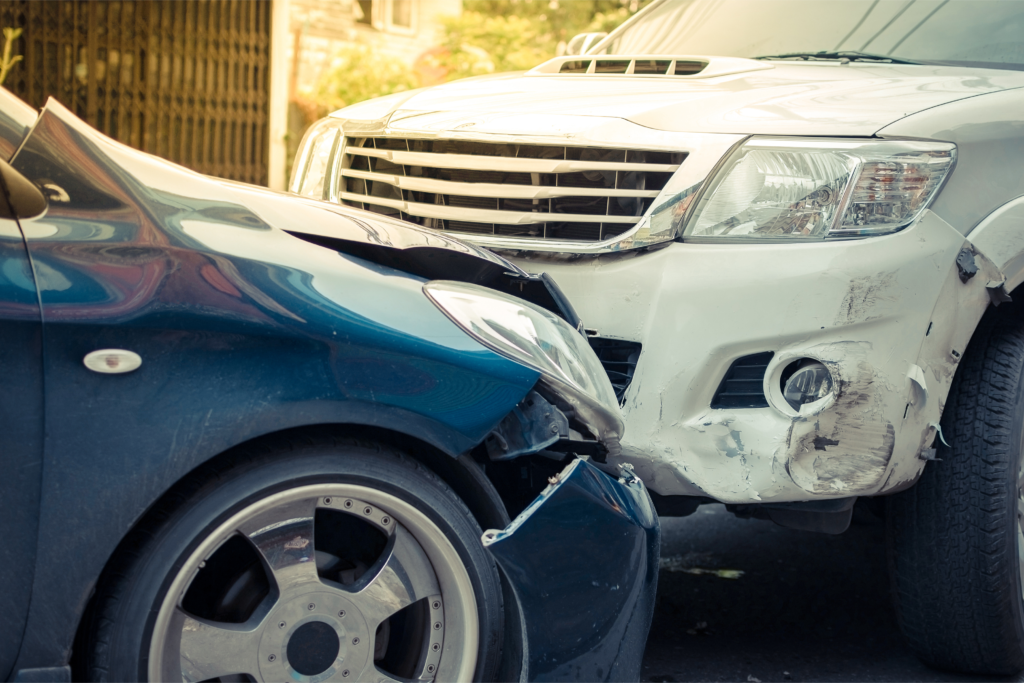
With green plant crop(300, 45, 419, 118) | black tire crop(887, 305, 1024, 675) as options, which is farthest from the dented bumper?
green plant crop(300, 45, 419, 118)

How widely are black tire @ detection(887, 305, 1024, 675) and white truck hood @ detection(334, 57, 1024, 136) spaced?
Answer: 0.68 metres

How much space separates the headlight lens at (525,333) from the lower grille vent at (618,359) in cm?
30

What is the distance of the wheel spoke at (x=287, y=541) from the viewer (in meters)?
1.85

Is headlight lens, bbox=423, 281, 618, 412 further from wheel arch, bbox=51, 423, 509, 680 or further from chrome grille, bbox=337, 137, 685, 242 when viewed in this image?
chrome grille, bbox=337, 137, 685, 242

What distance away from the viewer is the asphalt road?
9.42ft

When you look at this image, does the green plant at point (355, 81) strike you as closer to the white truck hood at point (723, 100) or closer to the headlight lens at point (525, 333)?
the white truck hood at point (723, 100)

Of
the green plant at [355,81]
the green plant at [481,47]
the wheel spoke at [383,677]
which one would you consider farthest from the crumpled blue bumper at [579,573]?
the green plant at [481,47]

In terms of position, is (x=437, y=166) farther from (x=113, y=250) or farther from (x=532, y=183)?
(x=113, y=250)

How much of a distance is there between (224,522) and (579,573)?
69 cm

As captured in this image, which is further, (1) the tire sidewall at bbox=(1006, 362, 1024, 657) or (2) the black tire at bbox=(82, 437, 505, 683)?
(1) the tire sidewall at bbox=(1006, 362, 1024, 657)

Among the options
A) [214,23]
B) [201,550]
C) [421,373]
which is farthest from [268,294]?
[214,23]

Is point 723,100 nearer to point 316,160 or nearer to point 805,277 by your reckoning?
point 805,277

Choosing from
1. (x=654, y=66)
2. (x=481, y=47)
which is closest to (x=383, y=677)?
(x=654, y=66)

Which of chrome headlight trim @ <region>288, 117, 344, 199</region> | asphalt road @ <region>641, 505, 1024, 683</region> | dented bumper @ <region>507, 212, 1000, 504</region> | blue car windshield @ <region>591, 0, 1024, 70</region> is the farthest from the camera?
chrome headlight trim @ <region>288, 117, 344, 199</region>
